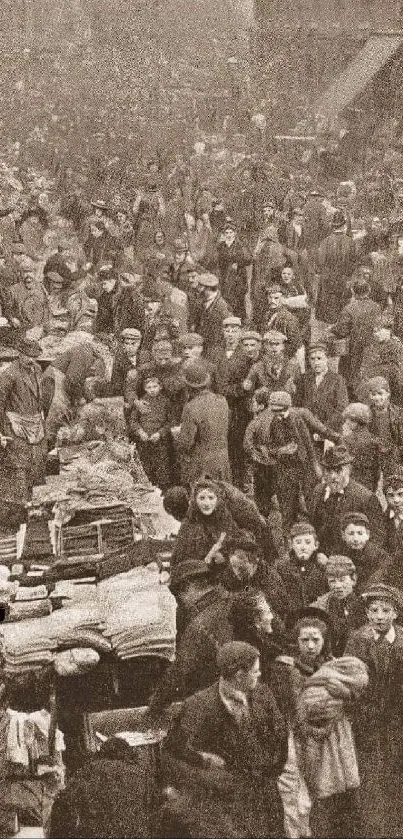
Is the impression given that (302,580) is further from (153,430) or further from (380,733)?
(153,430)

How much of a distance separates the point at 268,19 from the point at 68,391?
3.80 meters

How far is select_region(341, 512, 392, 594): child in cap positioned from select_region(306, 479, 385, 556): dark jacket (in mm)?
86

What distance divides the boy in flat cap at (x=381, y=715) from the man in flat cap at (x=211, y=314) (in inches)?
102

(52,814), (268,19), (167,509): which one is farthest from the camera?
(268,19)

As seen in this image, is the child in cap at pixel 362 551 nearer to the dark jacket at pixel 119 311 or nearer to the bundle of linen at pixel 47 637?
the bundle of linen at pixel 47 637

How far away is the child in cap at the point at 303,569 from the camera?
7.84m

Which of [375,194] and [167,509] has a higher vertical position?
[375,194]

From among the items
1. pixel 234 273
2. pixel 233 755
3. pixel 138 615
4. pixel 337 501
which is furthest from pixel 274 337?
pixel 233 755

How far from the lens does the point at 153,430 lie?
28.2 feet

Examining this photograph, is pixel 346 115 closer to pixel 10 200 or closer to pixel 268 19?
pixel 268 19

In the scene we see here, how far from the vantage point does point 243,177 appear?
9336 mm

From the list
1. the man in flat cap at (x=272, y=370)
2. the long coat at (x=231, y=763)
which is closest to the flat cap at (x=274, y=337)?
the man in flat cap at (x=272, y=370)

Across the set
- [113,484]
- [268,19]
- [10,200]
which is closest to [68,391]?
[113,484]

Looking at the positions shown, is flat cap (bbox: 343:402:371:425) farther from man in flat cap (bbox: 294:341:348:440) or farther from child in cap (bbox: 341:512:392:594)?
child in cap (bbox: 341:512:392:594)
